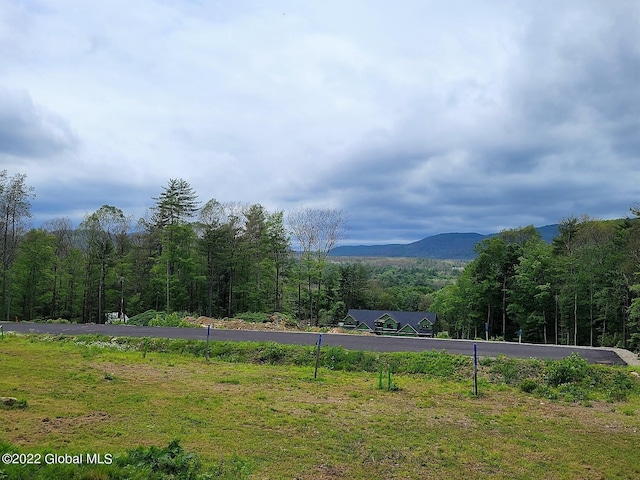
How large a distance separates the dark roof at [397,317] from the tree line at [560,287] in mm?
3944

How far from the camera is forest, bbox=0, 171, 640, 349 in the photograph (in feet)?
119

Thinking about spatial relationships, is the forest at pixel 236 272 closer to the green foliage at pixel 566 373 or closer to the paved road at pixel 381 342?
the paved road at pixel 381 342

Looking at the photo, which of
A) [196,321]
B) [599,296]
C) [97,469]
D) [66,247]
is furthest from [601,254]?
[66,247]

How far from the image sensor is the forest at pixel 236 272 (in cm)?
3622

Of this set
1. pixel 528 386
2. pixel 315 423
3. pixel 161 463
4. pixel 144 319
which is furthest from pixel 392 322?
pixel 161 463

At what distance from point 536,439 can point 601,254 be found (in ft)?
106

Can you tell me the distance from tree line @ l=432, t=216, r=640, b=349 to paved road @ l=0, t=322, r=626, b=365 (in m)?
12.7

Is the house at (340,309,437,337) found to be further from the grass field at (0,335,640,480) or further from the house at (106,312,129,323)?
the grass field at (0,335,640,480)

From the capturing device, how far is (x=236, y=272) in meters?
42.4

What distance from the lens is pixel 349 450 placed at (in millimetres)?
7496

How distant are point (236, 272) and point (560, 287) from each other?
29577 millimetres

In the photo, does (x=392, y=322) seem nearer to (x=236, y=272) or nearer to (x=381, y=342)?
(x=236, y=272)

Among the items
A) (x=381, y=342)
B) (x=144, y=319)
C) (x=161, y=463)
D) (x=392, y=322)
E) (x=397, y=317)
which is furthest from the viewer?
(x=392, y=322)

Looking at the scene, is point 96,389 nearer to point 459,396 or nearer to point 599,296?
point 459,396
